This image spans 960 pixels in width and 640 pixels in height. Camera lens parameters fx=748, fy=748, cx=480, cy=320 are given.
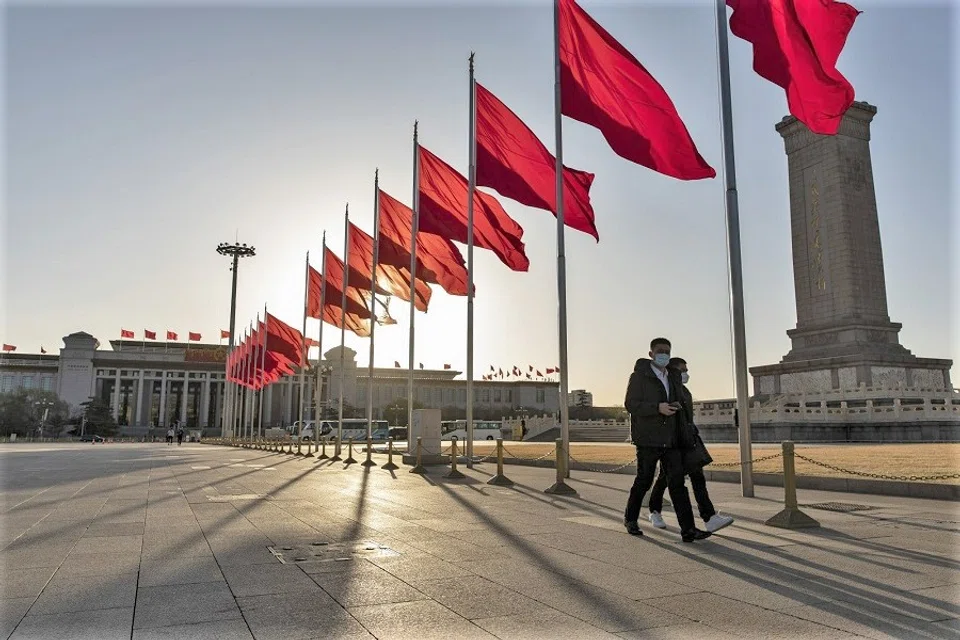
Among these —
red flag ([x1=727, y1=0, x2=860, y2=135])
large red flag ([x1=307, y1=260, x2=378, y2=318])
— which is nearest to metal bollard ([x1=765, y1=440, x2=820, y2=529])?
red flag ([x1=727, y1=0, x2=860, y2=135])

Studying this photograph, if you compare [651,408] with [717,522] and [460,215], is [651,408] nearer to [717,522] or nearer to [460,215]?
[717,522]

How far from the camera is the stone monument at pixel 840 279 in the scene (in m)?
50.7

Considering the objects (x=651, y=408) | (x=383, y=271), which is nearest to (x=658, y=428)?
(x=651, y=408)

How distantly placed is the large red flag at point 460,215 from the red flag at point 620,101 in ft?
19.8

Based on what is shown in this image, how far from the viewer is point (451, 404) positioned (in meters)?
127

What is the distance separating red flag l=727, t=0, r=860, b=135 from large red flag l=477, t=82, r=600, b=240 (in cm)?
662

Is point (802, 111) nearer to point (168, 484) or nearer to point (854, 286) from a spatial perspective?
point (168, 484)

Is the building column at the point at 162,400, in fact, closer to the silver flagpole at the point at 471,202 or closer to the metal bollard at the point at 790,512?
the silver flagpole at the point at 471,202

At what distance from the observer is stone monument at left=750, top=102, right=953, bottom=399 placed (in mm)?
50688

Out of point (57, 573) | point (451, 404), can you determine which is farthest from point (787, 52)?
point (451, 404)

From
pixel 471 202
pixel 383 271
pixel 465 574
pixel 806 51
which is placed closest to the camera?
pixel 465 574

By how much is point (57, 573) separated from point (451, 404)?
121782mm

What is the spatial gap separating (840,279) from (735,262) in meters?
45.1

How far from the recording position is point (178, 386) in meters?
126
